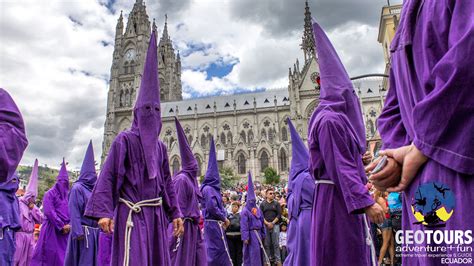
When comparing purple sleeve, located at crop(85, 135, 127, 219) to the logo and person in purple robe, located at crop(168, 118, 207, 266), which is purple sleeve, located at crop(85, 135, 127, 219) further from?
the logo

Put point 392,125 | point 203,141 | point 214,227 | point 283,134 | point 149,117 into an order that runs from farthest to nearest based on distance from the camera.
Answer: point 203,141 < point 283,134 < point 214,227 < point 149,117 < point 392,125

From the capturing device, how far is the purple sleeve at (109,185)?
3355 millimetres

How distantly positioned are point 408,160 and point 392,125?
33cm

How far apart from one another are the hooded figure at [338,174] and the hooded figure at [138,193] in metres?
1.61

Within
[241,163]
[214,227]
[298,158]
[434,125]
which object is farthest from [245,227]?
[241,163]

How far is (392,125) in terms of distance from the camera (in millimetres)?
1700

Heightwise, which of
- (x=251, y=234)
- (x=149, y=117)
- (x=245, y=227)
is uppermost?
(x=149, y=117)

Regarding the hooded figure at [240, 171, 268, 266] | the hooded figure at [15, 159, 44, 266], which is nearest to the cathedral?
the hooded figure at [240, 171, 268, 266]

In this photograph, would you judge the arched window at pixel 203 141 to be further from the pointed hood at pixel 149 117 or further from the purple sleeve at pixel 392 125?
the purple sleeve at pixel 392 125

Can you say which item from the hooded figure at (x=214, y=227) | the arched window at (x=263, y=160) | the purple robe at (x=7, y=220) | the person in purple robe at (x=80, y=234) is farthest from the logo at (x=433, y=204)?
the arched window at (x=263, y=160)

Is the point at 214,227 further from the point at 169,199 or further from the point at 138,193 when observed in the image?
the point at 138,193

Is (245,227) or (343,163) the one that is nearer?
(343,163)

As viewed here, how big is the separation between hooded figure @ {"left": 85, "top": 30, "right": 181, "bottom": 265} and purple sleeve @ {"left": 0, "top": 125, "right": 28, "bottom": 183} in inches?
29.9

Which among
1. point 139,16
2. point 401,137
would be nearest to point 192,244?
point 401,137
